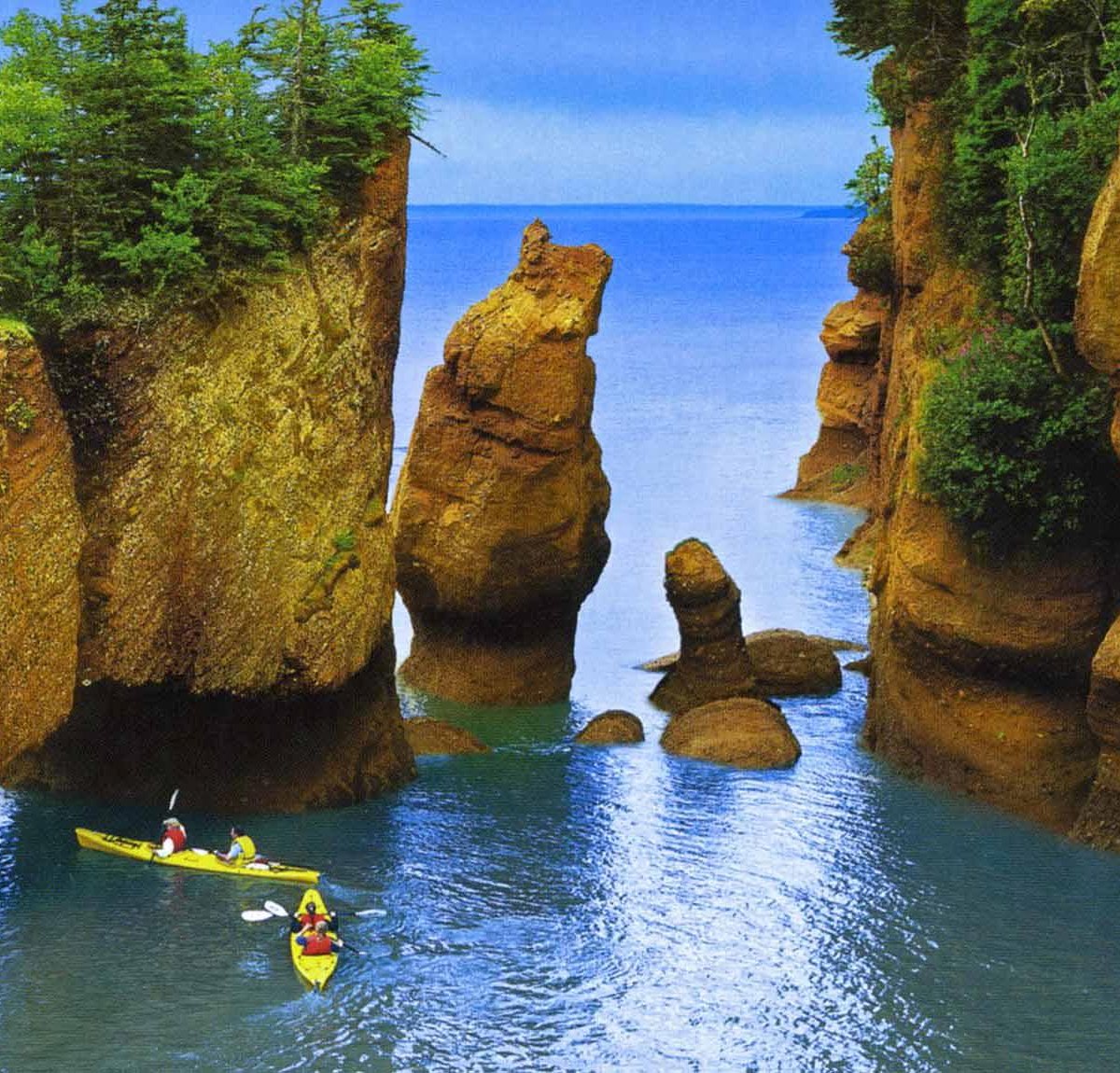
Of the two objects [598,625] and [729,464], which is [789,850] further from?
[729,464]

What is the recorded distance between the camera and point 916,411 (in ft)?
137

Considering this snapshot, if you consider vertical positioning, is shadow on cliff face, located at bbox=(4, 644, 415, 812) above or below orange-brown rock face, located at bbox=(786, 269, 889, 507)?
below

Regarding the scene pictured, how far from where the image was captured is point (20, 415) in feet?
107

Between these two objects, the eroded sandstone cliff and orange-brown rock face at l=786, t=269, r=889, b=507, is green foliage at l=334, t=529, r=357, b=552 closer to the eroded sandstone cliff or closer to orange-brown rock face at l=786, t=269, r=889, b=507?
orange-brown rock face at l=786, t=269, r=889, b=507

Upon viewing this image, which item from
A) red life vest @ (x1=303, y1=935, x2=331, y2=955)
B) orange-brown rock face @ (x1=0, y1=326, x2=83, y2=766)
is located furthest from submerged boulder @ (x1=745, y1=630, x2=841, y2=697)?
red life vest @ (x1=303, y1=935, x2=331, y2=955)

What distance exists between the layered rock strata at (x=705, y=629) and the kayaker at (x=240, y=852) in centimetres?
1530

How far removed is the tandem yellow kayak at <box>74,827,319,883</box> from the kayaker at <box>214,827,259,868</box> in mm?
79

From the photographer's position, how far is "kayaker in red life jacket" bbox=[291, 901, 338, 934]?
103 feet

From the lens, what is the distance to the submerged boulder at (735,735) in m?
44.0

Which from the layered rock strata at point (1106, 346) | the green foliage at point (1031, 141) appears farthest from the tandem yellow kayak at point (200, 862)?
the green foliage at point (1031, 141)

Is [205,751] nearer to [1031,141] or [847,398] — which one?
[1031,141]

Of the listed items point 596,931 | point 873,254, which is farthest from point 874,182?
point 596,931

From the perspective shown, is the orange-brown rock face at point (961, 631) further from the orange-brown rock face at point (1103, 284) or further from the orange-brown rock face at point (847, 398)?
the orange-brown rock face at point (847, 398)

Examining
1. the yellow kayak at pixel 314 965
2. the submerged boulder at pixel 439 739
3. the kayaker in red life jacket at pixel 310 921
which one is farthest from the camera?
the submerged boulder at pixel 439 739
